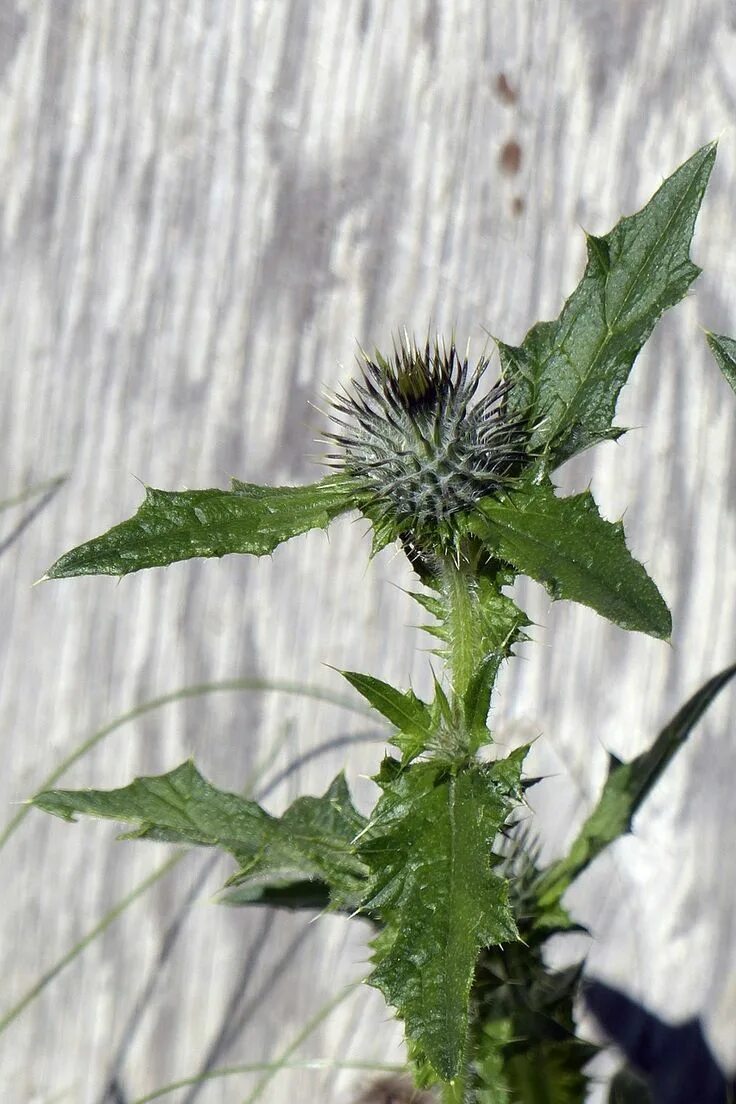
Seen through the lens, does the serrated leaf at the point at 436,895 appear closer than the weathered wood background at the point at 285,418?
Yes

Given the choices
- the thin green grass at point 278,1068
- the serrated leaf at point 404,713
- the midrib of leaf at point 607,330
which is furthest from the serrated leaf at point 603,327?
the thin green grass at point 278,1068

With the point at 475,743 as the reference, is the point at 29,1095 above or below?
below

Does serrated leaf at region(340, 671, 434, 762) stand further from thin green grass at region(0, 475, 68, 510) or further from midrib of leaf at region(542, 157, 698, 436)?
thin green grass at region(0, 475, 68, 510)

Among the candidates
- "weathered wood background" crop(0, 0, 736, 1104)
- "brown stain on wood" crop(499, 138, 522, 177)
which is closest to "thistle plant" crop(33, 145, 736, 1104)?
"weathered wood background" crop(0, 0, 736, 1104)

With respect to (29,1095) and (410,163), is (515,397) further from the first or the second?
(29,1095)

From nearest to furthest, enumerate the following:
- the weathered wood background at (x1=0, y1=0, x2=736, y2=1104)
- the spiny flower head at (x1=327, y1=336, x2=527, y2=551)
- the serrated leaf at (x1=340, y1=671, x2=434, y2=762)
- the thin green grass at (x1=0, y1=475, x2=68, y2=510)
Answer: the serrated leaf at (x1=340, y1=671, x2=434, y2=762)
the spiny flower head at (x1=327, y1=336, x2=527, y2=551)
the weathered wood background at (x1=0, y1=0, x2=736, y2=1104)
the thin green grass at (x1=0, y1=475, x2=68, y2=510)

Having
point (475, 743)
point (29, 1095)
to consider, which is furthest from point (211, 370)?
point (29, 1095)

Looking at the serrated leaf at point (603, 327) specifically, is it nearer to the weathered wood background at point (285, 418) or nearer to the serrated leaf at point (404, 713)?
the serrated leaf at point (404, 713)

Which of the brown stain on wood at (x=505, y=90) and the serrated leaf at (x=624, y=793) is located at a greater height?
the brown stain on wood at (x=505, y=90)
